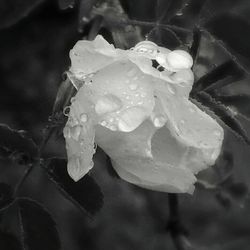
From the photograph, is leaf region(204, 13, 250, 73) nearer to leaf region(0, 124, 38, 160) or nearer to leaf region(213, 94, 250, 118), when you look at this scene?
leaf region(213, 94, 250, 118)

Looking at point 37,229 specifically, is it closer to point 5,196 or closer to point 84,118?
point 5,196

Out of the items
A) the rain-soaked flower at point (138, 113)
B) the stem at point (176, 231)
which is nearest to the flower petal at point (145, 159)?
the rain-soaked flower at point (138, 113)

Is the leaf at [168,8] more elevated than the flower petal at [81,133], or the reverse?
the leaf at [168,8]

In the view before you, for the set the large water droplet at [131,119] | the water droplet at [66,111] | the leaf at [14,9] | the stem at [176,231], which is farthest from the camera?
the stem at [176,231]

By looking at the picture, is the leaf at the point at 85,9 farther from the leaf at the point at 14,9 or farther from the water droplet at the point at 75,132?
the water droplet at the point at 75,132

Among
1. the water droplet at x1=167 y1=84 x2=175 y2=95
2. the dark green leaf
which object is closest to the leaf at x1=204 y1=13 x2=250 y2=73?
the water droplet at x1=167 y1=84 x2=175 y2=95

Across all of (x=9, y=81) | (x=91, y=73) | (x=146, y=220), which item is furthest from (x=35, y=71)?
(x=91, y=73)

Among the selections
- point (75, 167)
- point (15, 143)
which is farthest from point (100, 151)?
point (75, 167)
